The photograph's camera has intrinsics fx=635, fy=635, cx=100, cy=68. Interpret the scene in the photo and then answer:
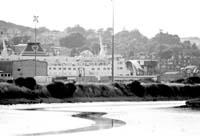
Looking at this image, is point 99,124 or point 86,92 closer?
point 99,124

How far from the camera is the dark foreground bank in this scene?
4725 centimetres

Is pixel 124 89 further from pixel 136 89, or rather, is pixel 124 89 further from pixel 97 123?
pixel 97 123

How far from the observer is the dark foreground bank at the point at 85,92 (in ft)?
155

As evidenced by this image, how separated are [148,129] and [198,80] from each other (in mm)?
48620

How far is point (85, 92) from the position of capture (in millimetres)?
54375

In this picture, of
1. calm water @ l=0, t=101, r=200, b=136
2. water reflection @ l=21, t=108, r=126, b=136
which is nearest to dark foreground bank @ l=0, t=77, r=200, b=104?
water reflection @ l=21, t=108, r=126, b=136

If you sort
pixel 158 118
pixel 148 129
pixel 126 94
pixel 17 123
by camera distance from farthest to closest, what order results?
pixel 126 94 < pixel 158 118 < pixel 17 123 < pixel 148 129

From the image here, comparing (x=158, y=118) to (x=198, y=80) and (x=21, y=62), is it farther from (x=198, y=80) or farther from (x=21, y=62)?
(x=21, y=62)

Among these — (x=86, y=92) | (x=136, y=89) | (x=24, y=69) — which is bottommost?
(x=86, y=92)

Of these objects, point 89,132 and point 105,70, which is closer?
point 89,132

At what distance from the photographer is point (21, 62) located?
338 ft

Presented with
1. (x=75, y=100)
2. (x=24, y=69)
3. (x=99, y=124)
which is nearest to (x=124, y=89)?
(x=75, y=100)

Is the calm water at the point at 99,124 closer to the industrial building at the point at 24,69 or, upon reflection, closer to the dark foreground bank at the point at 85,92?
the dark foreground bank at the point at 85,92

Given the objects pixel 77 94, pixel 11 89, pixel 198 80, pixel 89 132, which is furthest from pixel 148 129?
pixel 198 80
